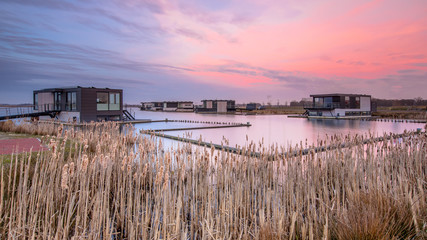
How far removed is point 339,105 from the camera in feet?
111

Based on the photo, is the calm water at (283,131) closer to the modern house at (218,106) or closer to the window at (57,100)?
the window at (57,100)

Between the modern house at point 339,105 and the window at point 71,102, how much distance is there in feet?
94.6

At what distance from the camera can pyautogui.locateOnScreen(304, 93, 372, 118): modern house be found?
33688 mm

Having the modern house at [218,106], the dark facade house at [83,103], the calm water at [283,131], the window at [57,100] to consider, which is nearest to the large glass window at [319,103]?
the calm water at [283,131]

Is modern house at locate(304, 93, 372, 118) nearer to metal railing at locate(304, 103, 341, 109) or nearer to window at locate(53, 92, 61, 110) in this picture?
metal railing at locate(304, 103, 341, 109)

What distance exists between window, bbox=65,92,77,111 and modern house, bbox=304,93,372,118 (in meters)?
28.8

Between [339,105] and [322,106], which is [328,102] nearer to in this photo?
[322,106]

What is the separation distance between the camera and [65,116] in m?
22.4

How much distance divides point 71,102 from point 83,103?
2.13 meters

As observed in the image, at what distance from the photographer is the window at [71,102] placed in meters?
21.6

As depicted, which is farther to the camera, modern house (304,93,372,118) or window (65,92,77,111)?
Answer: modern house (304,93,372,118)

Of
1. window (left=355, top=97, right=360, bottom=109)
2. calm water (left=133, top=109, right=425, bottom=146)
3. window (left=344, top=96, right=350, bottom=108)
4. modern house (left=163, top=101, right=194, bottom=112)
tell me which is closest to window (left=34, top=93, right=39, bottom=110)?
calm water (left=133, top=109, right=425, bottom=146)

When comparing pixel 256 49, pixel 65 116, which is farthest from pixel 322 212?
pixel 65 116

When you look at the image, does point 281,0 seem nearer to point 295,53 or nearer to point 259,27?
point 259,27
